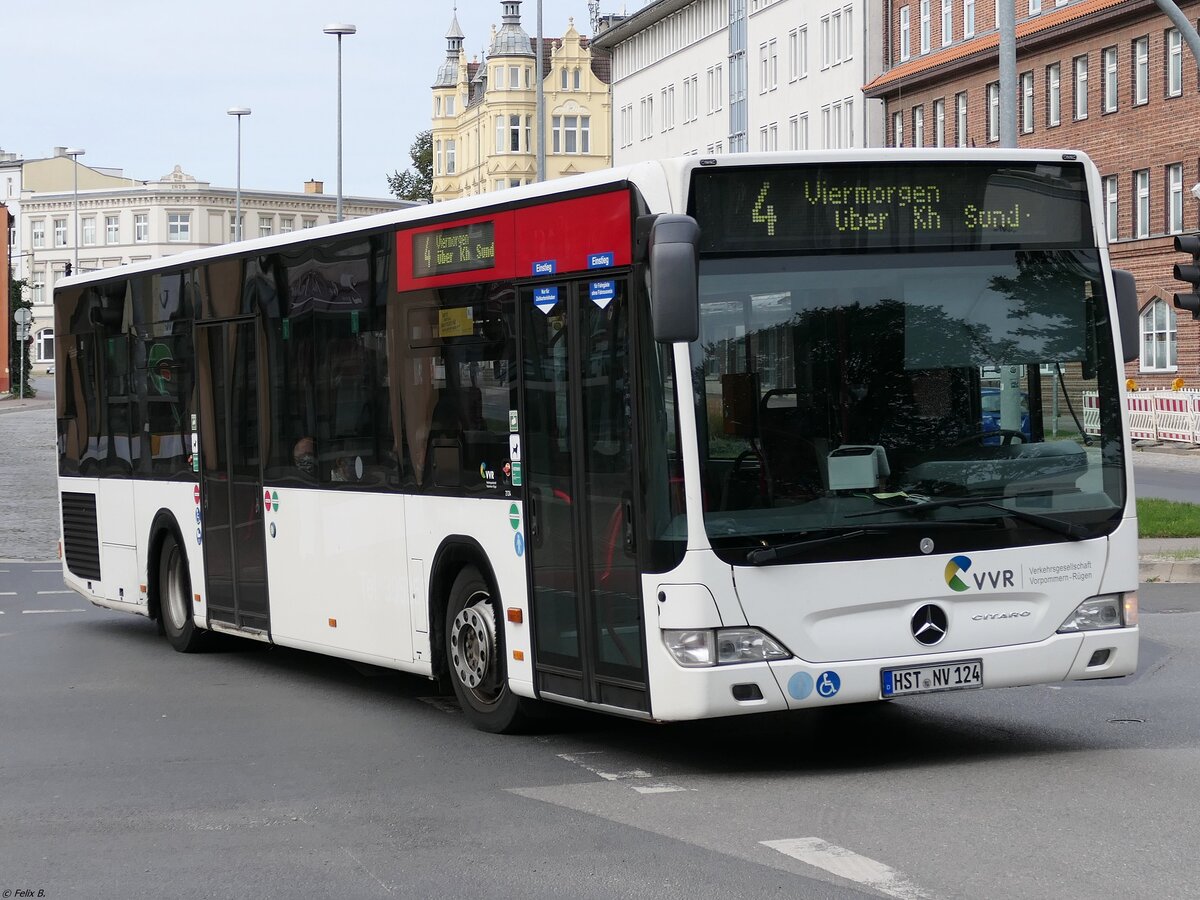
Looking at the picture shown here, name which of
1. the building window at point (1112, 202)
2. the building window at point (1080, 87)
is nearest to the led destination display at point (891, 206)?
the building window at point (1112, 202)

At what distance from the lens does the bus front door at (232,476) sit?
13492 millimetres

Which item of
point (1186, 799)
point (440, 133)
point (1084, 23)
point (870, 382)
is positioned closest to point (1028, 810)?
point (1186, 799)

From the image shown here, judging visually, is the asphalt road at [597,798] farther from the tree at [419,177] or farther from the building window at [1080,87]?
the tree at [419,177]

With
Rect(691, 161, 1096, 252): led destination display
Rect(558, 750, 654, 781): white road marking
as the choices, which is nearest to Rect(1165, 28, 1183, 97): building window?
Rect(691, 161, 1096, 252): led destination display

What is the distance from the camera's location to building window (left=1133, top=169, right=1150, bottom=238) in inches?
2250

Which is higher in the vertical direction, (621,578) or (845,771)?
(621,578)

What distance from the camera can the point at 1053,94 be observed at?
6184 cm

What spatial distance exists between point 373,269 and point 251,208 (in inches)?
5166

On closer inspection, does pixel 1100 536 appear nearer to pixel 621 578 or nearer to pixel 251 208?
pixel 621 578

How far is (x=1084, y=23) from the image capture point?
58469 millimetres

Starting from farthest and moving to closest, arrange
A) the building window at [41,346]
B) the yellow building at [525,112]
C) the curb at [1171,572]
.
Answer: the building window at [41,346]
the yellow building at [525,112]
the curb at [1171,572]

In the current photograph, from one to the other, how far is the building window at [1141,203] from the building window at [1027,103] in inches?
248

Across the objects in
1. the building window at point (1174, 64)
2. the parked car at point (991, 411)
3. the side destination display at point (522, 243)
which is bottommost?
the parked car at point (991, 411)

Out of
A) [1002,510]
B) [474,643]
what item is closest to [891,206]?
[1002,510]
